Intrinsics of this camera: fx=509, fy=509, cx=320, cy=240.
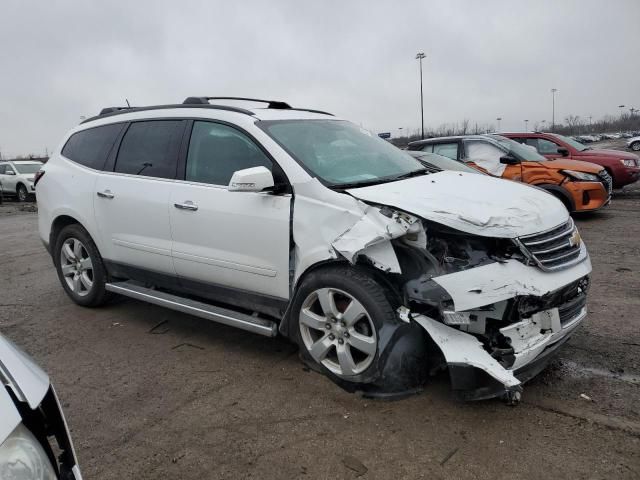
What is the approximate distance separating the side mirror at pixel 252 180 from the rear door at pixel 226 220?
6.1 inches

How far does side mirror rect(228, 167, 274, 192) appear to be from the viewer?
3.35 metres

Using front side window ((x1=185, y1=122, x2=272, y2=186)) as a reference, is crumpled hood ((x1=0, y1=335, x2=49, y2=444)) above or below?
below

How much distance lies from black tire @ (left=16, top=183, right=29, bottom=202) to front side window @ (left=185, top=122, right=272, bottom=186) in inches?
779

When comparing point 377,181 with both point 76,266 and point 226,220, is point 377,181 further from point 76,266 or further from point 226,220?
point 76,266

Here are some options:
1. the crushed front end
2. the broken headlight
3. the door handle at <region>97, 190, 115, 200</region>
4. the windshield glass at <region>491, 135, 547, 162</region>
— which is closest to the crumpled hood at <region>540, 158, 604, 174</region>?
the windshield glass at <region>491, 135, 547, 162</region>

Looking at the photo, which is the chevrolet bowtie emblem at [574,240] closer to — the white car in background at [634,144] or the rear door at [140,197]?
the rear door at [140,197]

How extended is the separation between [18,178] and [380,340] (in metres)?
22.1

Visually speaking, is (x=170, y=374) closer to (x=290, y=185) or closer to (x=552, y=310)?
(x=290, y=185)

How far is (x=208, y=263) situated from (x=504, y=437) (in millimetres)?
2344

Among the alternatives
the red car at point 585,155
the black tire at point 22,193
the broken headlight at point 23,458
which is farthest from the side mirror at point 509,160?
the black tire at point 22,193

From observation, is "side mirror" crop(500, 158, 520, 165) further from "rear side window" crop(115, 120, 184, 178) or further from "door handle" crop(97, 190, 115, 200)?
"door handle" crop(97, 190, 115, 200)

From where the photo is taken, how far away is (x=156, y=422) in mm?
3078

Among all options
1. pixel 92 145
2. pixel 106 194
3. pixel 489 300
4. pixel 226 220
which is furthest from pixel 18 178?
pixel 489 300

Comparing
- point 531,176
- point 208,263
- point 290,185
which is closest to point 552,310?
point 290,185
